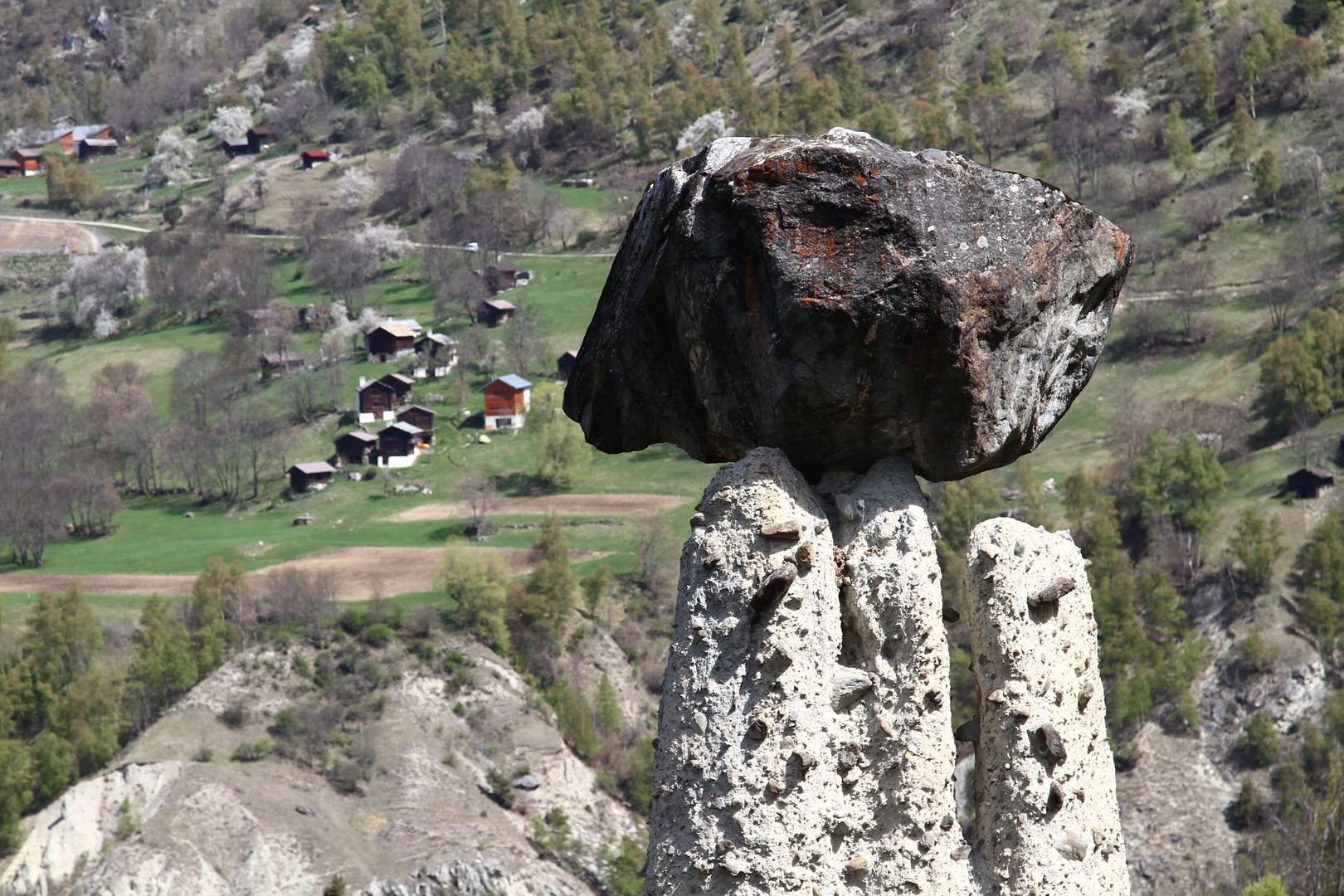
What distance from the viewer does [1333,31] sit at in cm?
10650

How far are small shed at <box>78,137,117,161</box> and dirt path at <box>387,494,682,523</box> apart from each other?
11305 centimetres

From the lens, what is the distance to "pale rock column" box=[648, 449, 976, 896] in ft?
19.5

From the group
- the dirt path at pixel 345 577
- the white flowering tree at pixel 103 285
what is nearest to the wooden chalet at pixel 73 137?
the white flowering tree at pixel 103 285

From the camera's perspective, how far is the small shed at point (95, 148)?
16562 centimetres

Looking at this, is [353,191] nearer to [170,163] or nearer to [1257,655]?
[170,163]

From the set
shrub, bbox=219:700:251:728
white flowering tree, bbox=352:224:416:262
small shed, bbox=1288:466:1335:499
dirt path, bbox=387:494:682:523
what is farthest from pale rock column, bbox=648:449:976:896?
white flowering tree, bbox=352:224:416:262

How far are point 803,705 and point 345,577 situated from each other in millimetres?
62684

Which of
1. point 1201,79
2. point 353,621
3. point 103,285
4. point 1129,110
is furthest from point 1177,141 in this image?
point 103,285

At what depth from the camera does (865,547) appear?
6566 mm

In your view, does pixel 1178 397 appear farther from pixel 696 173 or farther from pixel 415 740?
pixel 696 173

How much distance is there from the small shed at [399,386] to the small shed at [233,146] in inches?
3036

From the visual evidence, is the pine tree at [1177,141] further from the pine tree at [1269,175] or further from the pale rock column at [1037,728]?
the pale rock column at [1037,728]

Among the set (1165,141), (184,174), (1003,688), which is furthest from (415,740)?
(184,174)

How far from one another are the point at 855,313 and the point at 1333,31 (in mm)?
117631
